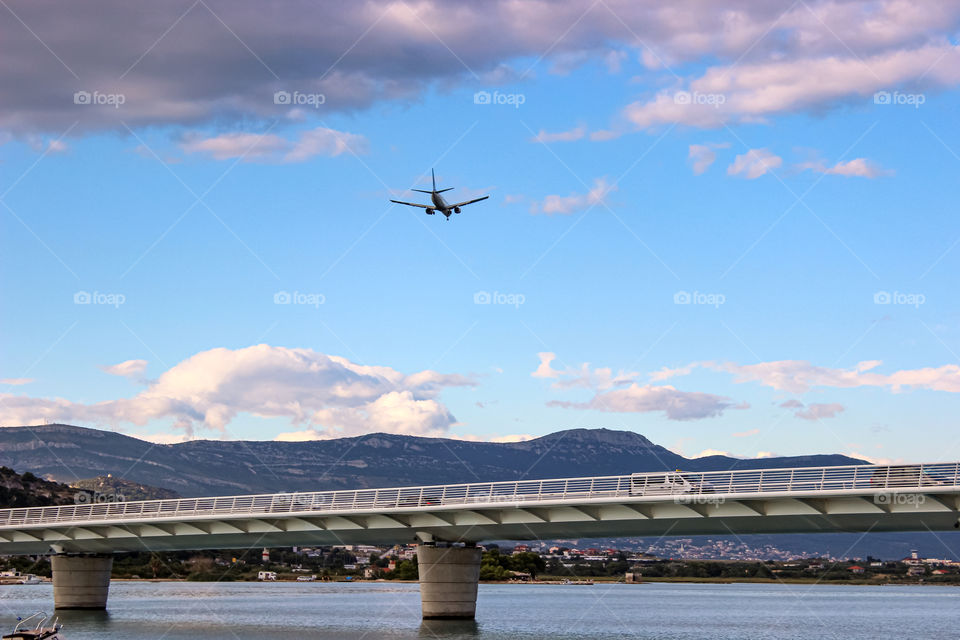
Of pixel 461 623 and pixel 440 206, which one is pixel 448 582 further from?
pixel 440 206

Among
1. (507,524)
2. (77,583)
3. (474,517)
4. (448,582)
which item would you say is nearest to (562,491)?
(507,524)

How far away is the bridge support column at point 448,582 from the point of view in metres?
71.3

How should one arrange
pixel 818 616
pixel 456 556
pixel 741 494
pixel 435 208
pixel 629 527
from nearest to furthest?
pixel 741 494
pixel 629 527
pixel 456 556
pixel 435 208
pixel 818 616

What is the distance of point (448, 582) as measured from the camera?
71.9 meters

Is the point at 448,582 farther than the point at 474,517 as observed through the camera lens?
Yes

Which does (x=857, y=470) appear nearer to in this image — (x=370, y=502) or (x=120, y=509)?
(x=370, y=502)

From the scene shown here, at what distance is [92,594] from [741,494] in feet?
183

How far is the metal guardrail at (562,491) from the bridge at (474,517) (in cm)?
9

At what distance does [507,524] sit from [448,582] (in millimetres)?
9327

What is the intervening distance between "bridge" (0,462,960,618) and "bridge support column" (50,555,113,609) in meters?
0.08

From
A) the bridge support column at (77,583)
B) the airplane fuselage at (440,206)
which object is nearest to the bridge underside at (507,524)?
the bridge support column at (77,583)

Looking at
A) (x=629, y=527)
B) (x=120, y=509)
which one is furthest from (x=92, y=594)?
(x=629, y=527)

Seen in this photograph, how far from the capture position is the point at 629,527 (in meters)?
61.6

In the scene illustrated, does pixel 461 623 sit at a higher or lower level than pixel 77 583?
higher
